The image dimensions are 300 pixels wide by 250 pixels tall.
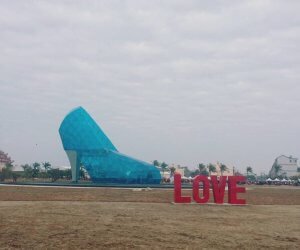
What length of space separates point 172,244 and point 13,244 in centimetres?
497

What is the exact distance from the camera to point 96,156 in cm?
7650

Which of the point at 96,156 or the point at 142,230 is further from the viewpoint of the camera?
the point at 96,156

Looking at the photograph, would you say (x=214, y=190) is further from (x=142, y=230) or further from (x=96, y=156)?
(x=96, y=156)

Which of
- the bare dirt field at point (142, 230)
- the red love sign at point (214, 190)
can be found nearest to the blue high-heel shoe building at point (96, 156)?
the red love sign at point (214, 190)

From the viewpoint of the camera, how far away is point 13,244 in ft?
41.5

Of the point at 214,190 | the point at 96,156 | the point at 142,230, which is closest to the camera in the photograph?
the point at 142,230

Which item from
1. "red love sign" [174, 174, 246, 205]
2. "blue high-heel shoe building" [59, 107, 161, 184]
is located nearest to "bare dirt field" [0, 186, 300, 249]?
"red love sign" [174, 174, 246, 205]

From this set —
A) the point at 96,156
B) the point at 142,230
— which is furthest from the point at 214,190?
the point at 96,156

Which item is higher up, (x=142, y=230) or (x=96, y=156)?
(x=96, y=156)

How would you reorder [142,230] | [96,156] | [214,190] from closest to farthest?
[142,230] → [214,190] → [96,156]

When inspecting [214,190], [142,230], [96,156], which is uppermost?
[96,156]

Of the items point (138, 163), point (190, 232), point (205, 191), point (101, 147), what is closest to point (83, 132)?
point (101, 147)

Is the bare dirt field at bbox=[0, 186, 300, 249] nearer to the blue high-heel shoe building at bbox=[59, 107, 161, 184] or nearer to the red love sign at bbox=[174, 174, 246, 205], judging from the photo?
the red love sign at bbox=[174, 174, 246, 205]

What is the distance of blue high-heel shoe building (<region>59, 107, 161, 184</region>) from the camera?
246ft
